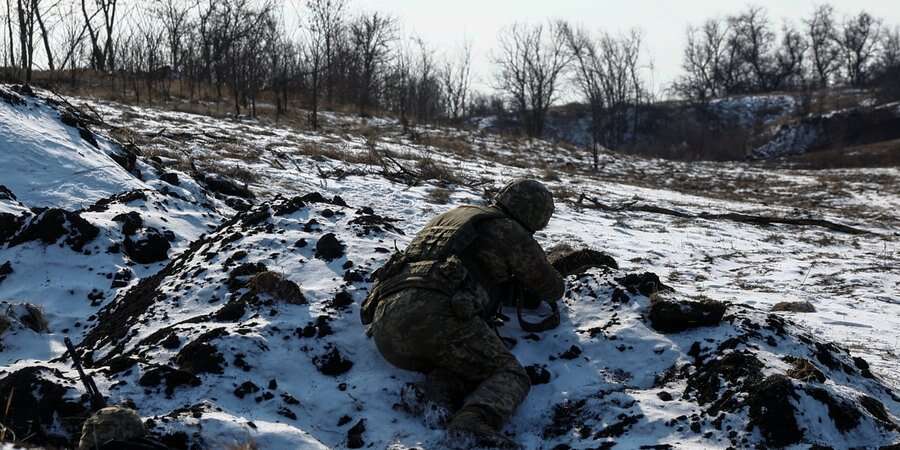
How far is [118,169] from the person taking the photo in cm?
714

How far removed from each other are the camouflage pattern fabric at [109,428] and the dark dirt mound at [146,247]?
297 cm

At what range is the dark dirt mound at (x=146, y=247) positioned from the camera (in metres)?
5.45

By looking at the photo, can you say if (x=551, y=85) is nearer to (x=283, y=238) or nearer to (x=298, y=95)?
(x=298, y=95)

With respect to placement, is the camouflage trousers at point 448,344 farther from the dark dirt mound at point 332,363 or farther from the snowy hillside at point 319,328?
the dark dirt mound at point 332,363

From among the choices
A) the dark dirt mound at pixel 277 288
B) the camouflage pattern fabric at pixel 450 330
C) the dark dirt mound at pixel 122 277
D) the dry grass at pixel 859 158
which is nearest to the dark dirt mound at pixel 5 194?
the dark dirt mound at pixel 122 277

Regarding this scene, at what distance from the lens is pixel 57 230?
5.25 meters

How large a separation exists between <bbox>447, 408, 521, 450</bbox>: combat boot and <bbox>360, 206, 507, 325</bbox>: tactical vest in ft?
2.21

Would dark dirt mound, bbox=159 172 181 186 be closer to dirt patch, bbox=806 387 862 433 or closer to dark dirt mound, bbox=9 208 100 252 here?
dark dirt mound, bbox=9 208 100 252

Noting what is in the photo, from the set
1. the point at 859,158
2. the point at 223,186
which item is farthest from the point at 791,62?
the point at 223,186

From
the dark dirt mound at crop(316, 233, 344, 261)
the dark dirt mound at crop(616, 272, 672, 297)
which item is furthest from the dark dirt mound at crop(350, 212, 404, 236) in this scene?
the dark dirt mound at crop(616, 272, 672, 297)

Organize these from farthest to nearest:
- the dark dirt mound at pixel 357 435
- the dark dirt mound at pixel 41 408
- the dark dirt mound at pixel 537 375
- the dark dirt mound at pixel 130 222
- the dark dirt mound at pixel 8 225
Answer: the dark dirt mound at pixel 130 222 < the dark dirt mound at pixel 8 225 < the dark dirt mound at pixel 537 375 < the dark dirt mound at pixel 357 435 < the dark dirt mound at pixel 41 408

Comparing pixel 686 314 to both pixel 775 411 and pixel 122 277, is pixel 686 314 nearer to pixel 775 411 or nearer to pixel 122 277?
pixel 775 411

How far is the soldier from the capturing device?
3309 millimetres

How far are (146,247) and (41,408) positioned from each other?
264cm
